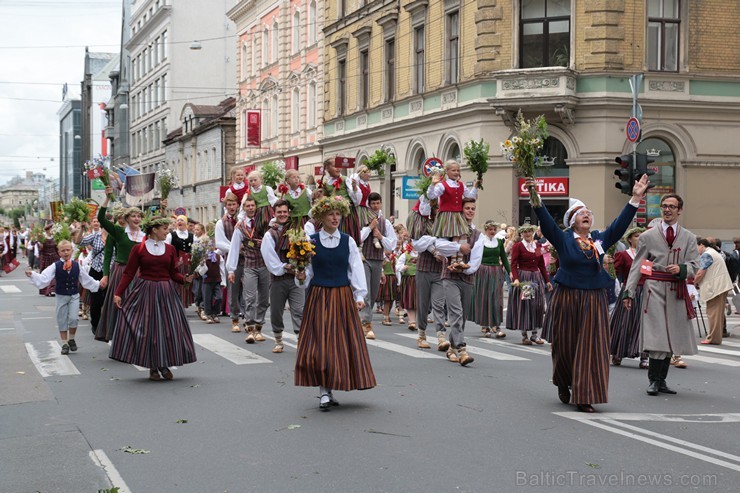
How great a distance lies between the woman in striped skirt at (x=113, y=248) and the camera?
12914 millimetres

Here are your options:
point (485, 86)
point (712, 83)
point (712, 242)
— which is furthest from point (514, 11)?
point (712, 242)

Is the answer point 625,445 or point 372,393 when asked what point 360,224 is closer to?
point 372,393

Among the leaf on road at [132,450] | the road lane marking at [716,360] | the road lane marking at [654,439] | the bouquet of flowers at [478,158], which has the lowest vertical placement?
the road lane marking at [716,360]

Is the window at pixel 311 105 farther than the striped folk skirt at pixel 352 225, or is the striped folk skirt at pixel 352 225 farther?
the window at pixel 311 105

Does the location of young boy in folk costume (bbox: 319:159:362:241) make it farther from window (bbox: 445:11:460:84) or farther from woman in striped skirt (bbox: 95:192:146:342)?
window (bbox: 445:11:460:84)

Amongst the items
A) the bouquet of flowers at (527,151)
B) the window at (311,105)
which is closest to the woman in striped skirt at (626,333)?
the bouquet of flowers at (527,151)

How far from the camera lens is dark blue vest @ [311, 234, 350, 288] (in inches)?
362

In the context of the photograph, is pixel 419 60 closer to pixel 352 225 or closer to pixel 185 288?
pixel 185 288

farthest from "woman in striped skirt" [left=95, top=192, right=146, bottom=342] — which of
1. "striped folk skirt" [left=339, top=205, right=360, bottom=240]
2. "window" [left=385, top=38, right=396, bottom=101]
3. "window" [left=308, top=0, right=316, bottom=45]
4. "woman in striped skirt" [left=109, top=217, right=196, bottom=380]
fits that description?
"window" [left=308, top=0, right=316, bottom=45]

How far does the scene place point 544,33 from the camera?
2975 centimetres

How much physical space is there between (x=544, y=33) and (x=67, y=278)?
1984cm

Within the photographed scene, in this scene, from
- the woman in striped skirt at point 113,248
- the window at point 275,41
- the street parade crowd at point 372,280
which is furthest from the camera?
the window at point 275,41

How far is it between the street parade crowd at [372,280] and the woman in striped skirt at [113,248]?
25 millimetres

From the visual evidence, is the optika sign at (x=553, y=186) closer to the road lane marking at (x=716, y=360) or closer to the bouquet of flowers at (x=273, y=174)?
the bouquet of flowers at (x=273, y=174)
